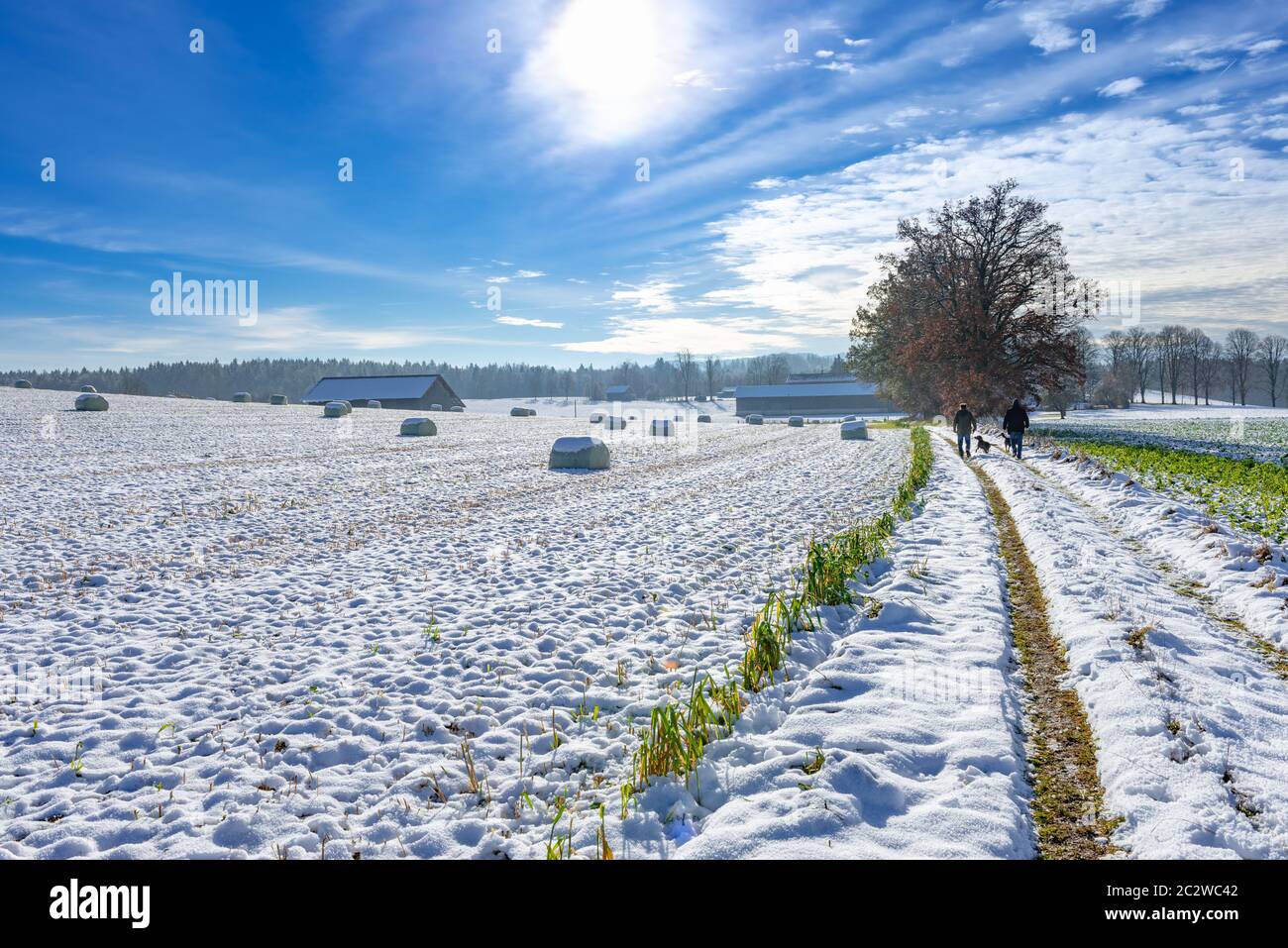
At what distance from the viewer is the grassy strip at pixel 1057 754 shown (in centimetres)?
393

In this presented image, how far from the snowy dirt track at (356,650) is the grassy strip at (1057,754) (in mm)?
2103

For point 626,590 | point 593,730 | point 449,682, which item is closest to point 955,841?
point 593,730

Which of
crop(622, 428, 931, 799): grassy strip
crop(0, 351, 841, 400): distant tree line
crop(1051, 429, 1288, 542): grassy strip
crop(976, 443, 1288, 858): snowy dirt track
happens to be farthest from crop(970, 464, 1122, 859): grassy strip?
crop(0, 351, 841, 400): distant tree line

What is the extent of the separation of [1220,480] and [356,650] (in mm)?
17851

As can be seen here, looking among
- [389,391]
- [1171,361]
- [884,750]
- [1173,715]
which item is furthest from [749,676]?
[1171,361]

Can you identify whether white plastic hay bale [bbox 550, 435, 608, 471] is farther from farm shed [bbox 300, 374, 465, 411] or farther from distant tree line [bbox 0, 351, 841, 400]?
distant tree line [bbox 0, 351, 841, 400]

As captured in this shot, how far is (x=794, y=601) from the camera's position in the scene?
7.31 metres

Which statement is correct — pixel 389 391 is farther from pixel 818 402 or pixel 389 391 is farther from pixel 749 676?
pixel 749 676

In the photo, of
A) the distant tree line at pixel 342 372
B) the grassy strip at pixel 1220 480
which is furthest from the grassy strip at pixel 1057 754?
the distant tree line at pixel 342 372

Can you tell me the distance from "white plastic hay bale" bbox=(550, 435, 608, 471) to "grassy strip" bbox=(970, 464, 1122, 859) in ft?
55.2

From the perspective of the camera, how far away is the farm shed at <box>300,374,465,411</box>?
7485 centimetres

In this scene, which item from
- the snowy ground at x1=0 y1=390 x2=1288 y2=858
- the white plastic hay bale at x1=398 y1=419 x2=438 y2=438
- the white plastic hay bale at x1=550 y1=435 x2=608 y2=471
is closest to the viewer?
the snowy ground at x1=0 y1=390 x2=1288 y2=858
